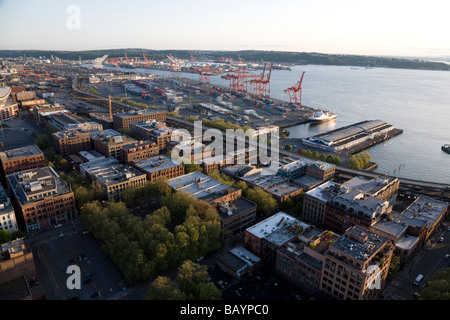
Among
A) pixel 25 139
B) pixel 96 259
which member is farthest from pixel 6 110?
pixel 96 259

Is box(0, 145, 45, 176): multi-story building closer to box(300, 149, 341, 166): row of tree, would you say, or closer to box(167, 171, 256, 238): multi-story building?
box(167, 171, 256, 238): multi-story building

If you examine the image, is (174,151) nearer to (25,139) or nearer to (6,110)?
(25,139)

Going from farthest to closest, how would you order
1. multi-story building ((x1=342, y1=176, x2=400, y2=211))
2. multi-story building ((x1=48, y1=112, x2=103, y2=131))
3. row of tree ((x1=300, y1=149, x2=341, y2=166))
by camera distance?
multi-story building ((x1=48, y1=112, x2=103, y2=131)), row of tree ((x1=300, y1=149, x2=341, y2=166)), multi-story building ((x1=342, y1=176, x2=400, y2=211))

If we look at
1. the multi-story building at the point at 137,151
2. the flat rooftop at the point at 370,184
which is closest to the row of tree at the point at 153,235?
the multi-story building at the point at 137,151

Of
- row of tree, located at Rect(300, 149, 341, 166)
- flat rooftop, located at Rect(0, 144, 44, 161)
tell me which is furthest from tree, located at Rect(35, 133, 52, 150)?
row of tree, located at Rect(300, 149, 341, 166)

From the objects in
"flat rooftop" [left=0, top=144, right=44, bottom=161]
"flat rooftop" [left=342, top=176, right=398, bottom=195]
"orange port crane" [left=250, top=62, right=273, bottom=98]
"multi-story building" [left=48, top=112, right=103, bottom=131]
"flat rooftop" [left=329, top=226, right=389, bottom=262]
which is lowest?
"flat rooftop" [left=342, top=176, right=398, bottom=195]

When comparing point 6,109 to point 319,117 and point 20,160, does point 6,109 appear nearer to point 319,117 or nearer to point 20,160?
point 20,160

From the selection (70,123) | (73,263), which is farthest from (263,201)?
(70,123)
